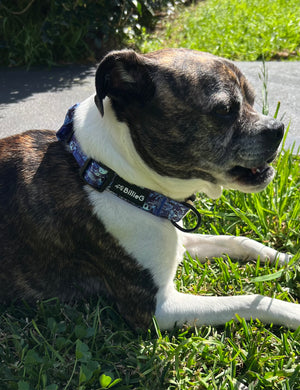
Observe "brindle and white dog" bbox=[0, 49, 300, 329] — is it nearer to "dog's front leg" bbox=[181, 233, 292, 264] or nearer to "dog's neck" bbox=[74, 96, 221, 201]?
"dog's neck" bbox=[74, 96, 221, 201]

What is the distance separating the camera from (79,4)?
504 cm

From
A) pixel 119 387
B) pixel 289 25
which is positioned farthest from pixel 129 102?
pixel 289 25

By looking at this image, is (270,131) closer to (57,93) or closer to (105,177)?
(105,177)

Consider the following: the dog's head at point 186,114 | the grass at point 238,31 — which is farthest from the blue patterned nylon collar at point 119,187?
the grass at point 238,31

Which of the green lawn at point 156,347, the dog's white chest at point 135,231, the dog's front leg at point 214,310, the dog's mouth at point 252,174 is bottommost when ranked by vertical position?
the green lawn at point 156,347

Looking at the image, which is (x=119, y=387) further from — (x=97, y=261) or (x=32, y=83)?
(x=32, y=83)

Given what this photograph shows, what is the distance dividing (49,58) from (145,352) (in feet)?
13.9

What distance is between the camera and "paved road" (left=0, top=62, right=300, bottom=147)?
14.6 feet

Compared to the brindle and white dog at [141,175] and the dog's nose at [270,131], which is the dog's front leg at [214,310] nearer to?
the brindle and white dog at [141,175]

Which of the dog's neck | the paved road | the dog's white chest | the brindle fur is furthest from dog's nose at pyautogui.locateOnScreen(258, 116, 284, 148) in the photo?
the paved road

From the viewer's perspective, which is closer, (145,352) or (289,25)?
(145,352)

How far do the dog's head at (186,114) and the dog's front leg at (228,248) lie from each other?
25.0 inches

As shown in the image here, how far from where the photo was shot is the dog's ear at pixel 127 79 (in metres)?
2.17

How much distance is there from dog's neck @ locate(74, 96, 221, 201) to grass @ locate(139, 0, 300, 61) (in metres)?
3.94
